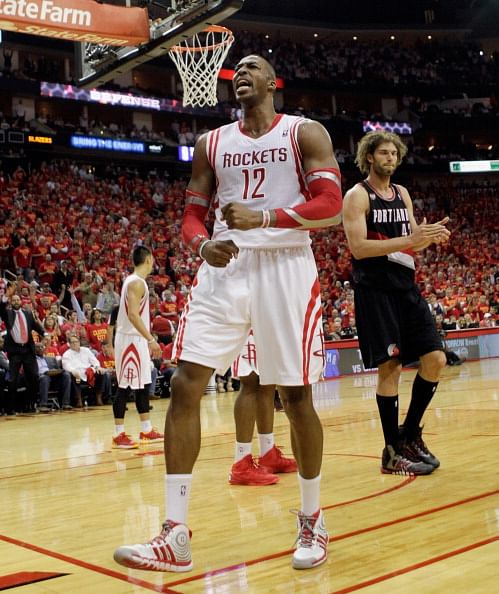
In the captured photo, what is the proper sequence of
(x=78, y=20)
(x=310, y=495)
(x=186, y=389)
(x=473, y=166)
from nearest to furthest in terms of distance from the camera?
(x=186, y=389) < (x=310, y=495) < (x=78, y=20) < (x=473, y=166)

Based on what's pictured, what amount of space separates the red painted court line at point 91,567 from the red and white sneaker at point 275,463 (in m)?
2.04

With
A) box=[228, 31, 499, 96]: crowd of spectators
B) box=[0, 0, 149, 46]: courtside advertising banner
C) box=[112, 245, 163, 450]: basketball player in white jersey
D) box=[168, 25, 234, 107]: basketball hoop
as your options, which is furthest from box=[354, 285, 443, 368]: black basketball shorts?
box=[228, 31, 499, 96]: crowd of spectators

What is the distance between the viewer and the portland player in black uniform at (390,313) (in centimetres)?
517

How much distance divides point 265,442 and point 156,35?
5.66 m

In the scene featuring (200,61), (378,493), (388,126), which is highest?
(388,126)

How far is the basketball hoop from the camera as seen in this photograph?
11.2m

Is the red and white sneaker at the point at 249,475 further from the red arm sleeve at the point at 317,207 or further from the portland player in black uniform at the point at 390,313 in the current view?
the red arm sleeve at the point at 317,207

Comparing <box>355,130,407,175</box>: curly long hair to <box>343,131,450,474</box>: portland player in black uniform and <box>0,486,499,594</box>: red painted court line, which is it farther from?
<box>0,486,499,594</box>: red painted court line

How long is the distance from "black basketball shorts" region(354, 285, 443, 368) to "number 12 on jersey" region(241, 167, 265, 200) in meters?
2.05

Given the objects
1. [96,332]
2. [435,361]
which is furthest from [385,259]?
[96,332]

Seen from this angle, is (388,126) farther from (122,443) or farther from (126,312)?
(122,443)

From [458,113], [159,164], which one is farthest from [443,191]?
[159,164]

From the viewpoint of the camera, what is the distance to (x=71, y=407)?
1262 cm

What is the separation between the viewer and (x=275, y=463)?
5.36 m
